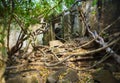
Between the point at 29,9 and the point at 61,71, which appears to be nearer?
the point at 29,9

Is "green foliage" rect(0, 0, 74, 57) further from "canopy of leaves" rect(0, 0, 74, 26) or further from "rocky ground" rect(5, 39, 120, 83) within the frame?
"rocky ground" rect(5, 39, 120, 83)

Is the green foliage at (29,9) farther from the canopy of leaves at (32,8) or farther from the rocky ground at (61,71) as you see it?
the rocky ground at (61,71)

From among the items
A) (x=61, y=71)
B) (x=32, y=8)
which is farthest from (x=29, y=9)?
(x=61, y=71)

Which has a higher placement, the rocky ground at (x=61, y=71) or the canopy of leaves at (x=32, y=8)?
the canopy of leaves at (x=32, y=8)

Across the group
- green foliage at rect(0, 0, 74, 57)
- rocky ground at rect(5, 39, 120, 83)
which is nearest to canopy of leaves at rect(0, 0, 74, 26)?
green foliage at rect(0, 0, 74, 57)

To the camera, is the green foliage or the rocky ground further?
the rocky ground

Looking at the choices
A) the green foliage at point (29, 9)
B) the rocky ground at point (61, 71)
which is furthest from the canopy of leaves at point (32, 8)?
the rocky ground at point (61, 71)

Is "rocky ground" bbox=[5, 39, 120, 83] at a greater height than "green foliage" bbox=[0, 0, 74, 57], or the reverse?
"green foliage" bbox=[0, 0, 74, 57]

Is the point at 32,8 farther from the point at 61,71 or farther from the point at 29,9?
the point at 61,71

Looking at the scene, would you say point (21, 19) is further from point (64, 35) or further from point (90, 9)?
point (64, 35)

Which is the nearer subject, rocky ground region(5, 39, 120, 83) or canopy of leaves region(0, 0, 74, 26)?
canopy of leaves region(0, 0, 74, 26)

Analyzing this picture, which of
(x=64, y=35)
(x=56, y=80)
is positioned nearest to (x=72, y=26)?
(x=64, y=35)

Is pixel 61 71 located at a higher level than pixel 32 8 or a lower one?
lower

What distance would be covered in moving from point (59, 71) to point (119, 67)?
7.10 ft
